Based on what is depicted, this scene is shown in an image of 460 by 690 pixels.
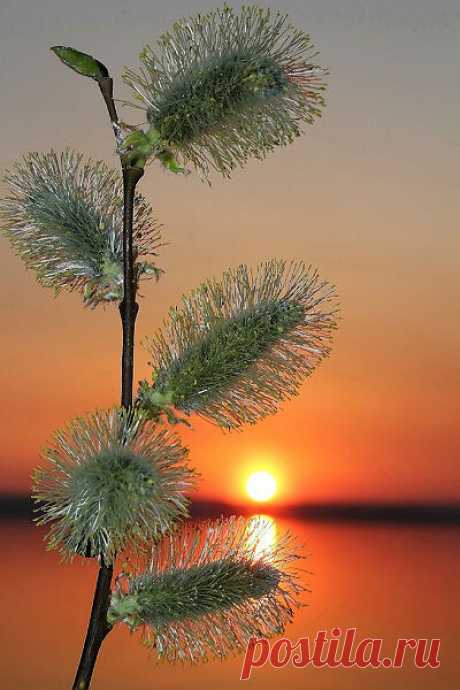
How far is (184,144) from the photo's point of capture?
2.03 m

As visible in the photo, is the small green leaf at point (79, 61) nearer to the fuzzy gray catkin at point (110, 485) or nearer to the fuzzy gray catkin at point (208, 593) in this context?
the fuzzy gray catkin at point (110, 485)

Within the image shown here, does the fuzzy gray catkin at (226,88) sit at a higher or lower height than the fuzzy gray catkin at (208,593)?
higher

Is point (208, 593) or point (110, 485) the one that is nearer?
point (110, 485)

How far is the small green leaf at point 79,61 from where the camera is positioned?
2.05 meters

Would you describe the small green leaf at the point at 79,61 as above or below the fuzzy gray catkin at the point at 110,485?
above

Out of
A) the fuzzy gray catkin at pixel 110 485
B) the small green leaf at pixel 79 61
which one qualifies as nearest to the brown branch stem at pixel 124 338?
the small green leaf at pixel 79 61

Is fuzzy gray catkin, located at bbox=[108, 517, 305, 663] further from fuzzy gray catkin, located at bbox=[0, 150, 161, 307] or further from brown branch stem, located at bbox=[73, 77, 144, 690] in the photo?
fuzzy gray catkin, located at bbox=[0, 150, 161, 307]

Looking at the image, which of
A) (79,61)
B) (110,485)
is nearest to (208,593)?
(110,485)

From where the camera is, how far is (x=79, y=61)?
2057 mm

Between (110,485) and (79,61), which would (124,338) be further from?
(79,61)

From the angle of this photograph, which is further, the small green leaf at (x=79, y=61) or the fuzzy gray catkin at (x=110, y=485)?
the small green leaf at (x=79, y=61)

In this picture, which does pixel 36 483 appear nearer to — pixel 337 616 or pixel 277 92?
pixel 277 92

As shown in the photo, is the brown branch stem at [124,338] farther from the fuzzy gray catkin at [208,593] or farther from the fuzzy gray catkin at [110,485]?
the fuzzy gray catkin at [110,485]

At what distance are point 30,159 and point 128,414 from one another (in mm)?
590
